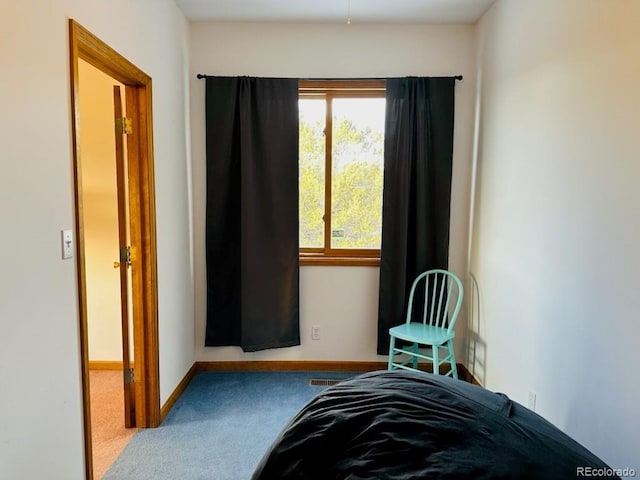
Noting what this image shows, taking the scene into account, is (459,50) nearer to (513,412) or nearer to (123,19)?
(123,19)

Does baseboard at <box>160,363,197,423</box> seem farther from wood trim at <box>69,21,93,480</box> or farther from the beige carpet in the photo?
wood trim at <box>69,21,93,480</box>

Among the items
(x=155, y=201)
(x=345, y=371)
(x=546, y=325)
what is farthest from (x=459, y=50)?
(x=345, y=371)

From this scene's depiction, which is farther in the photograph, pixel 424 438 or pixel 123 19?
pixel 123 19

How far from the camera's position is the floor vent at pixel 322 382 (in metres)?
3.11

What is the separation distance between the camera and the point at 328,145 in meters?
3.22

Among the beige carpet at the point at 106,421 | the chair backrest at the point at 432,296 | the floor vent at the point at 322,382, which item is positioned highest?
the chair backrest at the point at 432,296

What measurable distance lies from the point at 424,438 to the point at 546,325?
1.22 m

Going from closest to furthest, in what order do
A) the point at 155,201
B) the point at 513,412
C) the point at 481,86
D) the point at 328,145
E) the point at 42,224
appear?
the point at 513,412, the point at 42,224, the point at 155,201, the point at 481,86, the point at 328,145

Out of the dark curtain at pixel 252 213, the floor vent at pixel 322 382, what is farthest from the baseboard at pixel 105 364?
the floor vent at pixel 322 382

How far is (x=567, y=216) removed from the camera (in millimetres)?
1838

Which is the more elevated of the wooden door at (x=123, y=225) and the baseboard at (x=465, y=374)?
the wooden door at (x=123, y=225)

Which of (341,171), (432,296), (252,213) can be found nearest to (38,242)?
(252,213)

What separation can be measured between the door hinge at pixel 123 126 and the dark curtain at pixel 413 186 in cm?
179

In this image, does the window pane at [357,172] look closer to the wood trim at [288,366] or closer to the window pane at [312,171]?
the window pane at [312,171]
